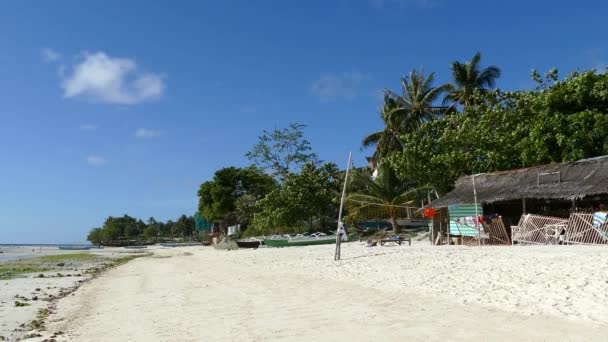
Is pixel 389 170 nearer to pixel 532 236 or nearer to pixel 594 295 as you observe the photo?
pixel 532 236

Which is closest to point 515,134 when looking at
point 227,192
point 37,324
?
point 37,324

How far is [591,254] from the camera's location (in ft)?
36.0

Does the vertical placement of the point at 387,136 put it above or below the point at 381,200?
above

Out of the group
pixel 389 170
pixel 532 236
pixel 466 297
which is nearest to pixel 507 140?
pixel 389 170

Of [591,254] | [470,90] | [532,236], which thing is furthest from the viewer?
[470,90]

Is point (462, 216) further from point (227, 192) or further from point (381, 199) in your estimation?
point (227, 192)

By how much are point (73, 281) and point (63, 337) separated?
35.5 ft

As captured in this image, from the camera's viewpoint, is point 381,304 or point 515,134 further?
point 515,134

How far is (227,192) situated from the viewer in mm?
48281

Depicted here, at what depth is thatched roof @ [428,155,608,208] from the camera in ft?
50.8

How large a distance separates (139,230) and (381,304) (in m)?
104

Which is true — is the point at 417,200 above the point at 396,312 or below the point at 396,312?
above

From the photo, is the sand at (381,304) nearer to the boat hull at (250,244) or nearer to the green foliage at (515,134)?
the green foliage at (515,134)

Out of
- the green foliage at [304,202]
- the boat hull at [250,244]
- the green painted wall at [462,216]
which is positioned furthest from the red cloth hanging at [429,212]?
the boat hull at [250,244]
